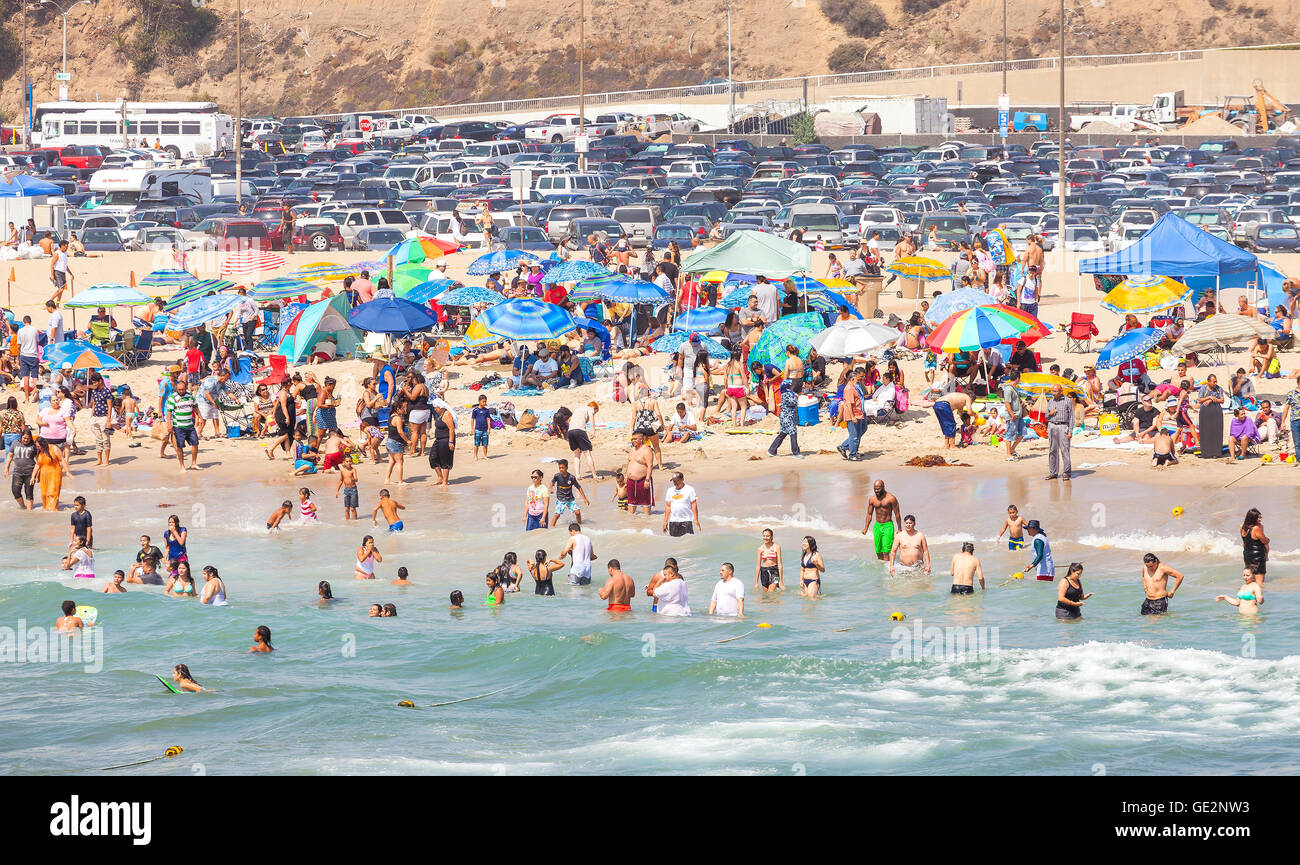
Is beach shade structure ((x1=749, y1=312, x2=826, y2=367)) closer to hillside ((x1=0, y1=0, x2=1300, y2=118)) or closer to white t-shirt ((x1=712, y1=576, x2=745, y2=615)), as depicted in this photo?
white t-shirt ((x1=712, y1=576, x2=745, y2=615))

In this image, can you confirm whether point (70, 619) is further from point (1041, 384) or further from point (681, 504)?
point (1041, 384)

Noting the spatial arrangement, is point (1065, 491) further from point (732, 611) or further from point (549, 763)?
point (549, 763)

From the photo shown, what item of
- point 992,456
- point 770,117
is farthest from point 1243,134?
point 992,456

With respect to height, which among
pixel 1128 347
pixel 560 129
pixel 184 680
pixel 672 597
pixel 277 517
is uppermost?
pixel 560 129

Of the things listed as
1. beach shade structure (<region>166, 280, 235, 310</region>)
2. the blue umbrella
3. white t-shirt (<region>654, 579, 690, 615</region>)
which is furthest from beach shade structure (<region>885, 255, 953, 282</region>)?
white t-shirt (<region>654, 579, 690, 615</region>)

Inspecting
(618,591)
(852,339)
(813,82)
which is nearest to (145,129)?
(813,82)

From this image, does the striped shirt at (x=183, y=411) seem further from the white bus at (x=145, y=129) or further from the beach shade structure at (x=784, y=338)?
the white bus at (x=145, y=129)
